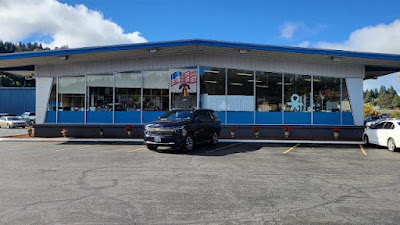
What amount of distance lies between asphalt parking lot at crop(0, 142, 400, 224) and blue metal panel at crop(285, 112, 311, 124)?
319 inches

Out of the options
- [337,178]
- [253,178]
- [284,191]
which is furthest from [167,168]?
[337,178]

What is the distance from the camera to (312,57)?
19094 millimetres

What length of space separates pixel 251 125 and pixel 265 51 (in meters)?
4.55

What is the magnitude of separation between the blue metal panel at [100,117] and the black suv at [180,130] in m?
7.40

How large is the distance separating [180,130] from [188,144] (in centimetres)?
78

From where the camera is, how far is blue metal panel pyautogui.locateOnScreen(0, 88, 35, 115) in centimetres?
5034

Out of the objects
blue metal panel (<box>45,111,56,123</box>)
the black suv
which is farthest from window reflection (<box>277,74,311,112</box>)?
blue metal panel (<box>45,111,56,123</box>)

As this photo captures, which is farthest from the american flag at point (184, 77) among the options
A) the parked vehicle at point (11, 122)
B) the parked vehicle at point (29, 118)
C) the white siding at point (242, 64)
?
the parked vehicle at point (11, 122)

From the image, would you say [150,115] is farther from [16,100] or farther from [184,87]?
[16,100]

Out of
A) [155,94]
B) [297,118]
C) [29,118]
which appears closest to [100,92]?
[155,94]

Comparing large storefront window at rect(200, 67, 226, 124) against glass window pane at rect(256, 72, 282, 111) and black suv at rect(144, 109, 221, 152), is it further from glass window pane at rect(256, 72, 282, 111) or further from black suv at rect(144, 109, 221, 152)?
black suv at rect(144, 109, 221, 152)

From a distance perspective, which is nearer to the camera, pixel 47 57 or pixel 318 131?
pixel 47 57

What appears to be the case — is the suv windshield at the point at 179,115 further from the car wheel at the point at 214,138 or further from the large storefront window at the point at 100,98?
the large storefront window at the point at 100,98

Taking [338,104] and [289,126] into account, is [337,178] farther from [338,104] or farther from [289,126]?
[338,104]
